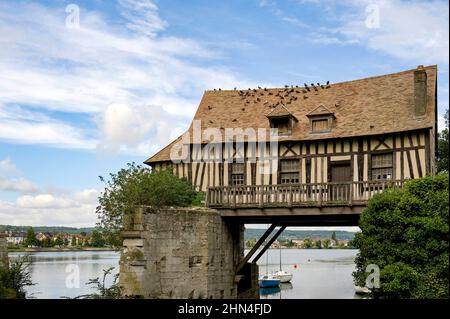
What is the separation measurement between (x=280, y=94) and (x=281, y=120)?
3.26 metres

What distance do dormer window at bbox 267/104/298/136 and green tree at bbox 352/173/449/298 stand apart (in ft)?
21.6

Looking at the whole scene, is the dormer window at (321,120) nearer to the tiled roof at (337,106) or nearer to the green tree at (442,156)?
the tiled roof at (337,106)

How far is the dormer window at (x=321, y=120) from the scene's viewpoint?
22.8 m

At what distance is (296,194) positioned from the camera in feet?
70.0

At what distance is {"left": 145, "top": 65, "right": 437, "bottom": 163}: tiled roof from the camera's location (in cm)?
2178

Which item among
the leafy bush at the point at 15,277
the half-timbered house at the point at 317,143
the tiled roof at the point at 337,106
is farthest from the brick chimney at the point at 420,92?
the leafy bush at the point at 15,277

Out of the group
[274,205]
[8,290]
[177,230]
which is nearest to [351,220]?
[274,205]

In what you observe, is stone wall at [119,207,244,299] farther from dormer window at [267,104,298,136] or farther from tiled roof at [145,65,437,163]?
tiled roof at [145,65,437,163]

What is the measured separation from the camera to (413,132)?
20766mm

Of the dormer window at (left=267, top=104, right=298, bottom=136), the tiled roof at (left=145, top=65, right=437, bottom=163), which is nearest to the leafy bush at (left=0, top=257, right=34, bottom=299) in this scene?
the tiled roof at (left=145, top=65, right=437, bottom=163)

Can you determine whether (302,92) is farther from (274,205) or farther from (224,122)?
(274,205)

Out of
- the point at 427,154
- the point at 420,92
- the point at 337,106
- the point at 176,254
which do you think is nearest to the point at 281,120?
the point at 337,106

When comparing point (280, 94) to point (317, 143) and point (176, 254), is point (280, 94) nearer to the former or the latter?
point (317, 143)
